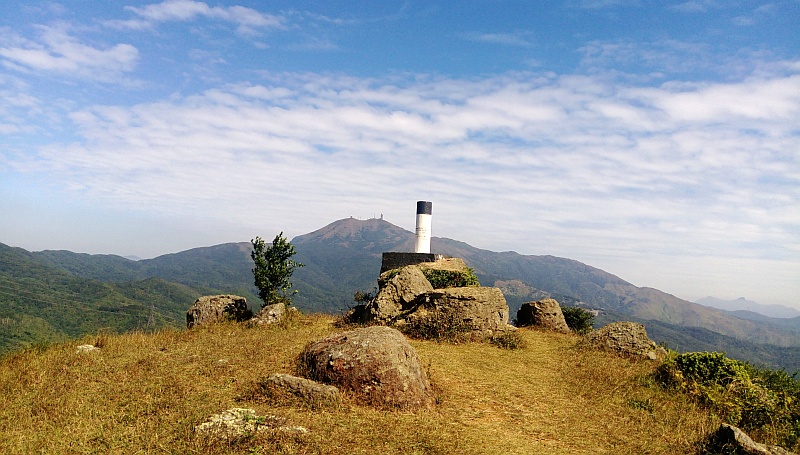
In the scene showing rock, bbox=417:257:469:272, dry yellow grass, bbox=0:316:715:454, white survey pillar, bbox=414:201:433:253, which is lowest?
dry yellow grass, bbox=0:316:715:454

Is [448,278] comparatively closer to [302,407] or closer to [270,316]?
[270,316]

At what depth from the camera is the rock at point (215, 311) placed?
18.9 meters

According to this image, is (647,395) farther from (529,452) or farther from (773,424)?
(529,452)

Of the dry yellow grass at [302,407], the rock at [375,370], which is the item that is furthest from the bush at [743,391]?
the rock at [375,370]

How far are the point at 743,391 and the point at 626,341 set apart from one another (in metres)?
5.28

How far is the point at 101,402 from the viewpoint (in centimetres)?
864

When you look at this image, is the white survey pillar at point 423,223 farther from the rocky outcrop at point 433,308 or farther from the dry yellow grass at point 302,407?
the dry yellow grass at point 302,407

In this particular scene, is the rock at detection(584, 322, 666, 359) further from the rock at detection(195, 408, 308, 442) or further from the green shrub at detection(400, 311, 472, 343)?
the rock at detection(195, 408, 308, 442)

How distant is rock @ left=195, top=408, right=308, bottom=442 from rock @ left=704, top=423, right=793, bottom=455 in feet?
23.6

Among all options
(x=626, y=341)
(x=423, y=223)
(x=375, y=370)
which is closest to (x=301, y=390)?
(x=375, y=370)

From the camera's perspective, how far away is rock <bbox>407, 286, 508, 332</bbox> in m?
17.3

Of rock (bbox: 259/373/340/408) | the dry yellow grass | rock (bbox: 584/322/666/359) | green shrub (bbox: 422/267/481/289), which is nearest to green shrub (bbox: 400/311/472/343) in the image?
the dry yellow grass

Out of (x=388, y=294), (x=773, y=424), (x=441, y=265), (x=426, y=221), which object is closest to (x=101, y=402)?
(x=388, y=294)

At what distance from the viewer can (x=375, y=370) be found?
9.64 meters
